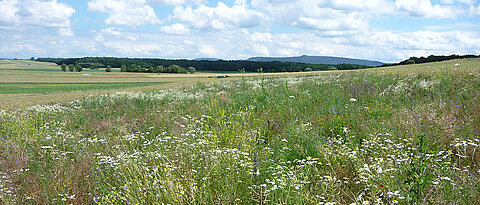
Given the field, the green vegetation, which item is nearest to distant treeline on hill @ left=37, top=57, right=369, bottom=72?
the green vegetation

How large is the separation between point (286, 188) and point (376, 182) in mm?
1167

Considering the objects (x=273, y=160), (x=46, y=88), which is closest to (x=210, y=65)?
(x=46, y=88)

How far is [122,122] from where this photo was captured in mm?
8883

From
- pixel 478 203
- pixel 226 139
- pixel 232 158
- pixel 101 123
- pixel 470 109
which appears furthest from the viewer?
pixel 101 123

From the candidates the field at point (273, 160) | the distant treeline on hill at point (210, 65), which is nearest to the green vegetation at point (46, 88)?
the field at point (273, 160)

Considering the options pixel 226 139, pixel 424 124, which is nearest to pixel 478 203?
pixel 424 124

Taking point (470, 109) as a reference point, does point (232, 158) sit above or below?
below

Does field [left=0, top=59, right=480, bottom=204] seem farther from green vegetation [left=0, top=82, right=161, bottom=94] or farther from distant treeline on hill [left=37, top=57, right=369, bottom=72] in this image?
distant treeline on hill [left=37, top=57, right=369, bottom=72]

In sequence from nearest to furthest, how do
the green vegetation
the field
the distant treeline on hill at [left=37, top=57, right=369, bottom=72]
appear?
the field, the green vegetation, the distant treeline on hill at [left=37, top=57, right=369, bottom=72]

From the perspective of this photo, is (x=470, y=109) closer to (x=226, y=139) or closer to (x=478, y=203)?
(x=478, y=203)

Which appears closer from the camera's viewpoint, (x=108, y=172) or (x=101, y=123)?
(x=108, y=172)

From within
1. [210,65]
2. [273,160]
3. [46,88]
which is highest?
[210,65]

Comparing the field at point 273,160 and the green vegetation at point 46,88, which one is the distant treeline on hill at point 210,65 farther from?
the field at point 273,160

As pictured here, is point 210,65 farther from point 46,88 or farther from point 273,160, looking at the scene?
point 273,160
